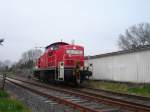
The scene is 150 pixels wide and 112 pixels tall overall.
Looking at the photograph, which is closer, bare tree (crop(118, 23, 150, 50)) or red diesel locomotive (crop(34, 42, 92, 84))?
red diesel locomotive (crop(34, 42, 92, 84))

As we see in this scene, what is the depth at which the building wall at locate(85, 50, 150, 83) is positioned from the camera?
19.2 m

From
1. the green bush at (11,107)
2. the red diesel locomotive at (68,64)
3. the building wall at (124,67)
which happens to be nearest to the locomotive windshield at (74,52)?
the red diesel locomotive at (68,64)

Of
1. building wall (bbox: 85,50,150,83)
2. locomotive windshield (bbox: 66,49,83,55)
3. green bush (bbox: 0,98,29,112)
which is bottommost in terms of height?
green bush (bbox: 0,98,29,112)

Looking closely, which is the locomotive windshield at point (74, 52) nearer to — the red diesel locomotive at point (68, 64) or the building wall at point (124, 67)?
the red diesel locomotive at point (68, 64)

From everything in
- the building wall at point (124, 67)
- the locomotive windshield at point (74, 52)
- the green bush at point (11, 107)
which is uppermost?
Answer: the locomotive windshield at point (74, 52)

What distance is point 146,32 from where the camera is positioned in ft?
215

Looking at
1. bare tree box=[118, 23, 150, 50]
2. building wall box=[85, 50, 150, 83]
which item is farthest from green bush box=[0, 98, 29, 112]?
bare tree box=[118, 23, 150, 50]

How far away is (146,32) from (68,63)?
4799 cm

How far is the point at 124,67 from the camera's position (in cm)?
2158

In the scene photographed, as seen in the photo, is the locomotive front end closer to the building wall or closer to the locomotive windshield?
the locomotive windshield

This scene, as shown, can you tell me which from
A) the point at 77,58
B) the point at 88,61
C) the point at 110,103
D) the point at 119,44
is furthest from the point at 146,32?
the point at 110,103

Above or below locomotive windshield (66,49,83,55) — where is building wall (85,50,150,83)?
below

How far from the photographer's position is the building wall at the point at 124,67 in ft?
63.0

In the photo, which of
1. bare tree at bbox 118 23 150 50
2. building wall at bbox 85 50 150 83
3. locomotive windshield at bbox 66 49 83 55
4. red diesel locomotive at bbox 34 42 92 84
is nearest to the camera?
building wall at bbox 85 50 150 83
